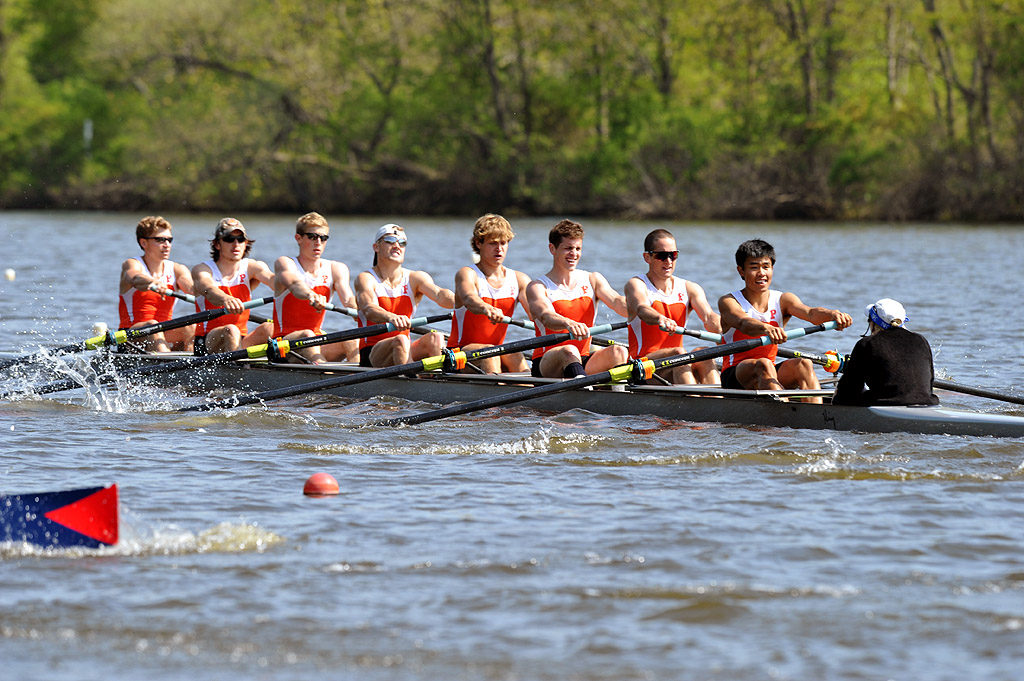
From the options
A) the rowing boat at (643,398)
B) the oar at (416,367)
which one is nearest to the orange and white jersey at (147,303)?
the rowing boat at (643,398)

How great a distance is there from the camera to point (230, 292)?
1111 cm

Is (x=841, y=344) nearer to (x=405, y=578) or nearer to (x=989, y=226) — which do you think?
(x=405, y=578)

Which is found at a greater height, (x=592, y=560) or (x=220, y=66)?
(x=220, y=66)

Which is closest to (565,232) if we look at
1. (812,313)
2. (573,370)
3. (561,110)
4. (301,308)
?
(573,370)

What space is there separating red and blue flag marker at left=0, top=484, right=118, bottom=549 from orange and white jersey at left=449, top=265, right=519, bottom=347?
4395 millimetres

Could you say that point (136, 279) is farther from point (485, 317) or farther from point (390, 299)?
point (485, 317)

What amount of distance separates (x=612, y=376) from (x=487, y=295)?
1476mm

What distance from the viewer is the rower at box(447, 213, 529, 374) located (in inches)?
376

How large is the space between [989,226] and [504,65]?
1560 cm

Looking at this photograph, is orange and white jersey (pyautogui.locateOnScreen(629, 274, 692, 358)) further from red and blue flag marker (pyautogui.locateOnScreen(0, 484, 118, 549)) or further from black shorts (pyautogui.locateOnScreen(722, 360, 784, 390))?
red and blue flag marker (pyautogui.locateOnScreen(0, 484, 118, 549))

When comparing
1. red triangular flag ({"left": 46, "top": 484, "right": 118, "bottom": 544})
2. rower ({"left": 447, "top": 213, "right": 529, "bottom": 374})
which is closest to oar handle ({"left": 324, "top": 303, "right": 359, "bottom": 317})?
rower ({"left": 447, "top": 213, "right": 529, "bottom": 374})

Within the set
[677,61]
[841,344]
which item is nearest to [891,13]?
[677,61]

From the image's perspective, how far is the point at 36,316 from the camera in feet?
54.5

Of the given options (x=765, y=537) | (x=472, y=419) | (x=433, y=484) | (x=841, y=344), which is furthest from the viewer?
(x=841, y=344)
